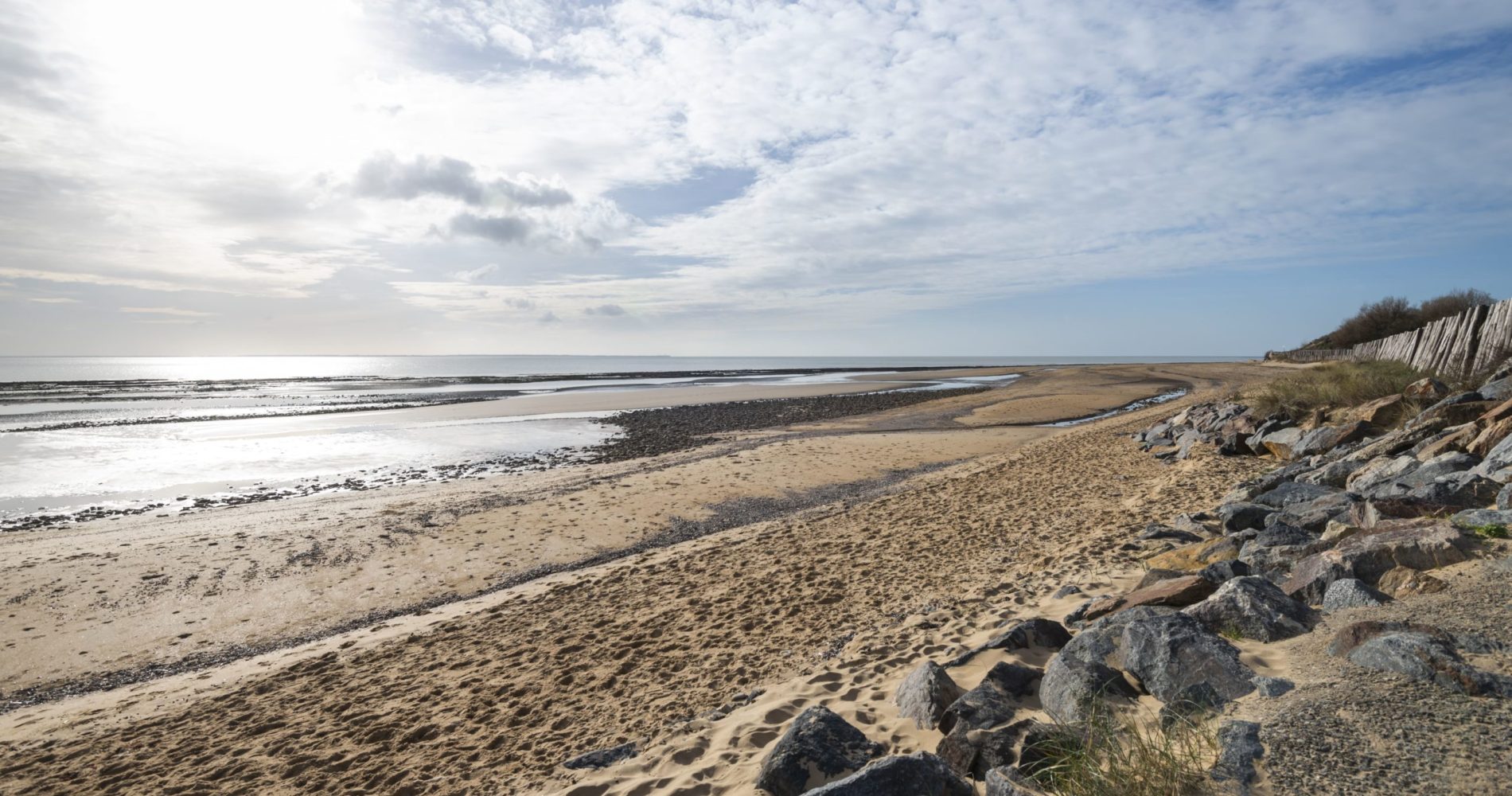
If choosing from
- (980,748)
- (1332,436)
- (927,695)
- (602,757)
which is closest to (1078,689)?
(980,748)

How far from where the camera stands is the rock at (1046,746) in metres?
3.36

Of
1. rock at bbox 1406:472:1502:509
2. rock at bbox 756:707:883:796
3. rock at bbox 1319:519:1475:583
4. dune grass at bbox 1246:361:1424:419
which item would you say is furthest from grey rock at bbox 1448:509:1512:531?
dune grass at bbox 1246:361:1424:419

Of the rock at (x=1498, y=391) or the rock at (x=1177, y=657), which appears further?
the rock at (x=1498, y=391)

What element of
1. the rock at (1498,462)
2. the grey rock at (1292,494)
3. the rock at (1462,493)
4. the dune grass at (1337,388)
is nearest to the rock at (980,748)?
the rock at (1462,493)

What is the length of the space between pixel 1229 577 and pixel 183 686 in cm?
963

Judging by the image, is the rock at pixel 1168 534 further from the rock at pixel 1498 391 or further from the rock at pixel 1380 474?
the rock at pixel 1498 391

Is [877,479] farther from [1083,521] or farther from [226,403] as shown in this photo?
[226,403]

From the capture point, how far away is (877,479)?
1634cm

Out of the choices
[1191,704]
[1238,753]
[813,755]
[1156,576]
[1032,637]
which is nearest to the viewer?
[1238,753]

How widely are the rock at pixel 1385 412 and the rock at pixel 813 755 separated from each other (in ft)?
36.2

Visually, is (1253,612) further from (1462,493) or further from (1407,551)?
(1462,493)

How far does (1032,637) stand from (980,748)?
1.76 metres

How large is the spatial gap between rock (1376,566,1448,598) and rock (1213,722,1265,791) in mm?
2044

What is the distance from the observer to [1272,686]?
3.42 metres
